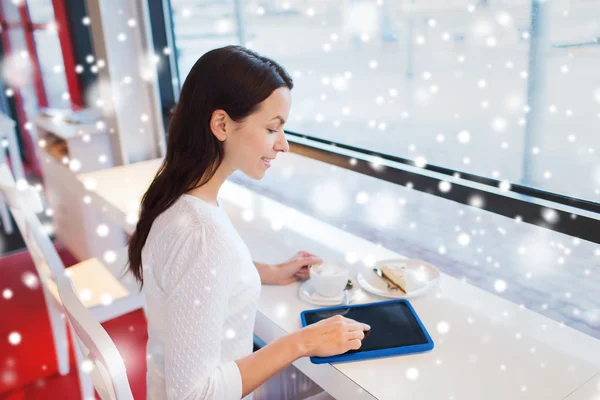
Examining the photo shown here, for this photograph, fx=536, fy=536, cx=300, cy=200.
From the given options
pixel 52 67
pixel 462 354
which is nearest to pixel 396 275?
pixel 462 354

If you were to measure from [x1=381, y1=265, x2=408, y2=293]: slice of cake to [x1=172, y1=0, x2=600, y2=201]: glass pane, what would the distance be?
1.27ft

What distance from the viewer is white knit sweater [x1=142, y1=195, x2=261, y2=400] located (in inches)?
33.5

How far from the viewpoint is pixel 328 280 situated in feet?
3.72

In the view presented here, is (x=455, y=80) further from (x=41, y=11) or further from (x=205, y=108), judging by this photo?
(x=41, y=11)

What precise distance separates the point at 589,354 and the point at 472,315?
22 cm

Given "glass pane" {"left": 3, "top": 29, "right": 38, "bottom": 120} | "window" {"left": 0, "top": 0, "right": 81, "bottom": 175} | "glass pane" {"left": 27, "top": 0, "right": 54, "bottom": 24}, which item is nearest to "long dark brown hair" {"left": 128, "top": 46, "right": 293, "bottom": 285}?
"window" {"left": 0, "top": 0, "right": 81, "bottom": 175}

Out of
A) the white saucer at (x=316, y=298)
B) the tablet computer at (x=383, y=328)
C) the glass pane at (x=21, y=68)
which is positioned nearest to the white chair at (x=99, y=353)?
the tablet computer at (x=383, y=328)

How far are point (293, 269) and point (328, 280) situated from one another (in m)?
0.14

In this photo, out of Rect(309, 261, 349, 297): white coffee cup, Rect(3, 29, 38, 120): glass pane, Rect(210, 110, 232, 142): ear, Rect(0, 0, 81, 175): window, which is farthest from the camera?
Rect(3, 29, 38, 120): glass pane

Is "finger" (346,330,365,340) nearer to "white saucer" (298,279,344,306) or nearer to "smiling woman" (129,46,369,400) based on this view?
"smiling woman" (129,46,369,400)

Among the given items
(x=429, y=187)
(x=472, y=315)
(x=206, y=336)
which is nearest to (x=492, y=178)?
(x=429, y=187)

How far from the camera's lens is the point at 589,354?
0.96 metres

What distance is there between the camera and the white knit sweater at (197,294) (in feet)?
2.79

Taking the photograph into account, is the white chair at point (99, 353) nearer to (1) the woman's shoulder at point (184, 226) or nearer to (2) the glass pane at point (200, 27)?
(1) the woman's shoulder at point (184, 226)
